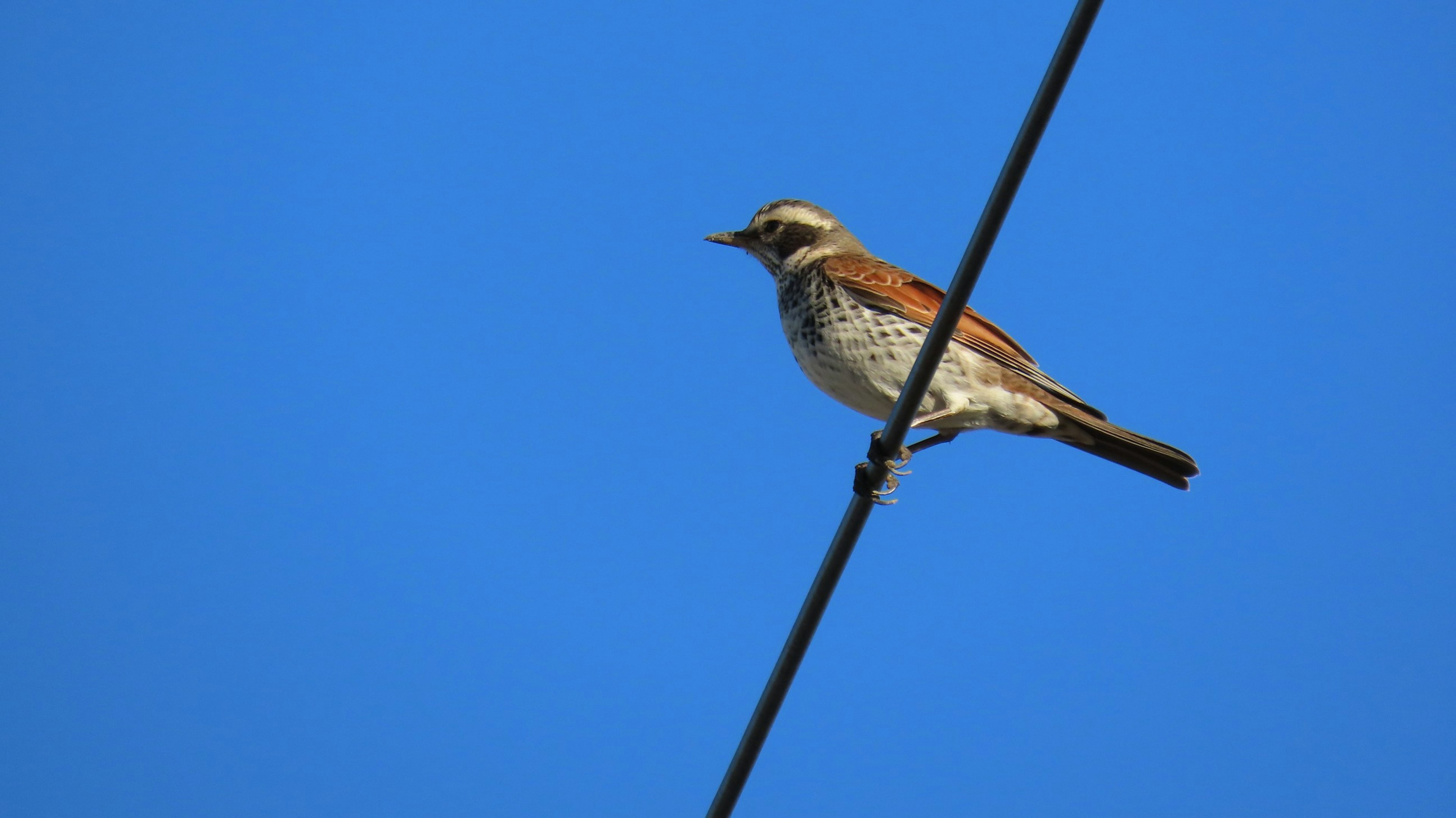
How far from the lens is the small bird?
6.22 metres

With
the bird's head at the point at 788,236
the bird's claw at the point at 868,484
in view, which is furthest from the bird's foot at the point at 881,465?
the bird's head at the point at 788,236

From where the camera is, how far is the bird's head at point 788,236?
7754 mm

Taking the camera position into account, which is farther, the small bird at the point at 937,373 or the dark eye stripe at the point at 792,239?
the dark eye stripe at the point at 792,239

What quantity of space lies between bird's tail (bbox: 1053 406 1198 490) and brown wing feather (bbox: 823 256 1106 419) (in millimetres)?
90

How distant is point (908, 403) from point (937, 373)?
2675mm

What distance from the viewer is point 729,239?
823 centimetres

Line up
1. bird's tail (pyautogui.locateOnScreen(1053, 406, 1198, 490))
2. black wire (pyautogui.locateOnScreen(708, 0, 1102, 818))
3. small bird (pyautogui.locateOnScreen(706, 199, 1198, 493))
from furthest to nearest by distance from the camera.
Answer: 1. small bird (pyautogui.locateOnScreen(706, 199, 1198, 493))
2. bird's tail (pyautogui.locateOnScreen(1053, 406, 1198, 490))
3. black wire (pyautogui.locateOnScreen(708, 0, 1102, 818))

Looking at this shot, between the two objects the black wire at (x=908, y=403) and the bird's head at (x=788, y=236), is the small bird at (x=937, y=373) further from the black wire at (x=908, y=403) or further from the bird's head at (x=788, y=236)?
the black wire at (x=908, y=403)

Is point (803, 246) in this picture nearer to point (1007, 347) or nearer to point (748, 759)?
point (1007, 347)

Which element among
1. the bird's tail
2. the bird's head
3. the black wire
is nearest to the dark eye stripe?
the bird's head

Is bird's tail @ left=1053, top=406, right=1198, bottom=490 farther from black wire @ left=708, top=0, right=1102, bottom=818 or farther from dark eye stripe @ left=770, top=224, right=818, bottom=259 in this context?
black wire @ left=708, top=0, right=1102, bottom=818

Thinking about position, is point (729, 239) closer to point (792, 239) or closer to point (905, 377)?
point (792, 239)

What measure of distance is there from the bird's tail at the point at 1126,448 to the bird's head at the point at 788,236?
2.07 meters

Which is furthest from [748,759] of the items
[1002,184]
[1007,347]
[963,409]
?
[1007,347]
